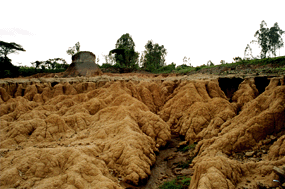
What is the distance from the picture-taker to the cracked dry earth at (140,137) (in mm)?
7508

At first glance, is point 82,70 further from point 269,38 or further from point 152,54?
point 269,38

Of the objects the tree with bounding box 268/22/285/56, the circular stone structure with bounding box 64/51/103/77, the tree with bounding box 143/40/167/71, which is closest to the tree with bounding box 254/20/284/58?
the tree with bounding box 268/22/285/56

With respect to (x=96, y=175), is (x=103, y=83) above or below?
above

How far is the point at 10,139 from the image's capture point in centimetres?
1193

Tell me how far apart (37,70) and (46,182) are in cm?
→ 3982

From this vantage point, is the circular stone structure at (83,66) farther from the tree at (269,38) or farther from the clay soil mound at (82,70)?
the tree at (269,38)

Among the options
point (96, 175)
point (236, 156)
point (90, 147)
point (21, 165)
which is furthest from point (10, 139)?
point (236, 156)

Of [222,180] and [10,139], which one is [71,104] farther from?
[222,180]

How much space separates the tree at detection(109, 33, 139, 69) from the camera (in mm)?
48156

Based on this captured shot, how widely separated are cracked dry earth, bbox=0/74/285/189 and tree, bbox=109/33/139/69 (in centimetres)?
2776

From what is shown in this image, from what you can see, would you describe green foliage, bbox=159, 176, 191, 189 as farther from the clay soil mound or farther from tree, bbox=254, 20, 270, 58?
tree, bbox=254, 20, 270, 58

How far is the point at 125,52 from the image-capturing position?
4791 cm

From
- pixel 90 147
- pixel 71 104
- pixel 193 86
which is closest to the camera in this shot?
pixel 90 147

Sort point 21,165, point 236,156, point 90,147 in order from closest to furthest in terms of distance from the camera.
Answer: point 21,165, point 236,156, point 90,147
